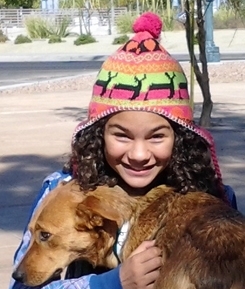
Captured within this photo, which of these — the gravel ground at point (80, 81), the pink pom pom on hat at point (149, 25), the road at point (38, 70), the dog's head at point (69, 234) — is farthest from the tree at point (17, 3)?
the dog's head at point (69, 234)

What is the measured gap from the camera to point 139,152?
3611 millimetres

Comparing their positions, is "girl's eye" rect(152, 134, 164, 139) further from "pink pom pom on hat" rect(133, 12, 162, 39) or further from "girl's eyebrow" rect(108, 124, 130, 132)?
"pink pom pom on hat" rect(133, 12, 162, 39)

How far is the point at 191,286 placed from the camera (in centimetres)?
317

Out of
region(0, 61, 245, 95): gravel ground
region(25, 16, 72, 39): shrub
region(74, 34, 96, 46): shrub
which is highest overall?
region(0, 61, 245, 95): gravel ground

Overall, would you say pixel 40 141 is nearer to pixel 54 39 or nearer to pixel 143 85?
pixel 143 85

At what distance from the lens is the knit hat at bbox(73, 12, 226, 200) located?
3652 millimetres

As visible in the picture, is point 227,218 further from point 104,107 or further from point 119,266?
point 104,107

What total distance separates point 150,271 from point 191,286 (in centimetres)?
27

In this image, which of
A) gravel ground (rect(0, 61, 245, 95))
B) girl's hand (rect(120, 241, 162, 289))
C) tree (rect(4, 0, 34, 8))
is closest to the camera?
girl's hand (rect(120, 241, 162, 289))

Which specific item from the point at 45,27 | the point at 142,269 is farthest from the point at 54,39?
the point at 142,269

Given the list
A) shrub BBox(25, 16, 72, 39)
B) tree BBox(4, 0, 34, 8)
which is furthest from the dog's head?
tree BBox(4, 0, 34, 8)

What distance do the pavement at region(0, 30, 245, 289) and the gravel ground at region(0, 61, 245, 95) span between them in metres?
0.78

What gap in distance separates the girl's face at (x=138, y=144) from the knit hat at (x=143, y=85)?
0.04 meters

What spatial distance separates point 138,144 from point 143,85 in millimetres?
252
